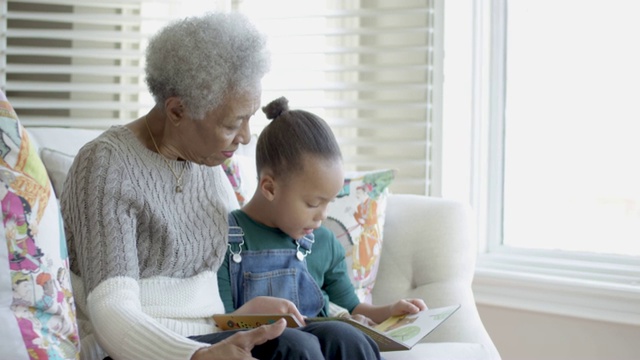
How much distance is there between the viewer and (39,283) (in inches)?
54.7

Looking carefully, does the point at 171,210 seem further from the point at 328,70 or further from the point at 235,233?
the point at 328,70

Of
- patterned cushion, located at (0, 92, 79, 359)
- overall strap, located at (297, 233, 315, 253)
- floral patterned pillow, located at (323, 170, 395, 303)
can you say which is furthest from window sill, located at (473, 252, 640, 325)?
patterned cushion, located at (0, 92, 79, 359)

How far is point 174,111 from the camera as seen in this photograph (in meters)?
1.76

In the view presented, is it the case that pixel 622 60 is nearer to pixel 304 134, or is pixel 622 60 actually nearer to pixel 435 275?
pixel 435 275

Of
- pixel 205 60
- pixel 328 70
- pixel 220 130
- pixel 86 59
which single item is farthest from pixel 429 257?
pixel 86 59

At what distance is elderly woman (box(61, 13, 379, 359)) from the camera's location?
1.53 metres

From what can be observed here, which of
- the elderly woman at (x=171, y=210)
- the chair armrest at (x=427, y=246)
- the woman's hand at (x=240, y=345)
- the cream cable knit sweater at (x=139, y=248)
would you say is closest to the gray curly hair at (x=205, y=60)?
the elderly woman at (x=171, y=210)

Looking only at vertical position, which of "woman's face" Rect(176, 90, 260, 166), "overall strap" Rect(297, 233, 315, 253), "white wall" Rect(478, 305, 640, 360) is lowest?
"white wall" Rect(478, 305, 640, 360)

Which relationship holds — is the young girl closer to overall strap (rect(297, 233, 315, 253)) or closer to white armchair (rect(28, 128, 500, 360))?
overall strap (rect(297, 233, 315, 253))

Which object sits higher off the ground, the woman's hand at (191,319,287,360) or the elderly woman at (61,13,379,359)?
the elderly woman at (61,13,379,359)

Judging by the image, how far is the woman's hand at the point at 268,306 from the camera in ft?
5.54

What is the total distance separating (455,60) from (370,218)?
97 cm

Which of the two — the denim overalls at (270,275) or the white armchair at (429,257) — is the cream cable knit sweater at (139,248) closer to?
the denim overalls at (270,275)

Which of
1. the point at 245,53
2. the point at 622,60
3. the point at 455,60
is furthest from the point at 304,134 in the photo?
the point at 622,60
